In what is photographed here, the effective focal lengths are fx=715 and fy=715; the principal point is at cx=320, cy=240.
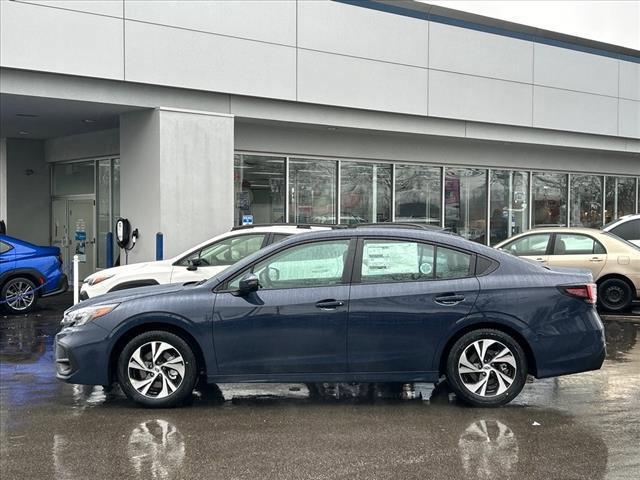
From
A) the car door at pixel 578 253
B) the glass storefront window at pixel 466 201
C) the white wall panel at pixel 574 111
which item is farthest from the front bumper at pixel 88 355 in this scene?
the white wall panel at pixel 574 111

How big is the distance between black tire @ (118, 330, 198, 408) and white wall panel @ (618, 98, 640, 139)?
18.6 m

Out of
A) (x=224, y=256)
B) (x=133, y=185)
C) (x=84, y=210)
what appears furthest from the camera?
(x=84, y=210)

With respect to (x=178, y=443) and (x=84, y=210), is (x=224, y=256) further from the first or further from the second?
(x=84, y=210)

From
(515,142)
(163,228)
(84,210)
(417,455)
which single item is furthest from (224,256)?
(515,142)

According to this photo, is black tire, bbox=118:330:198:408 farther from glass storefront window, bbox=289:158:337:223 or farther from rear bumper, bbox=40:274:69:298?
glass storefront window, bbox=289:158:337:223

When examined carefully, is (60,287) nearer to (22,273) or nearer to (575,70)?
(22,273)

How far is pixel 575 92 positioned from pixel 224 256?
1393cm

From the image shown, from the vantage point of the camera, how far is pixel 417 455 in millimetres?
5246

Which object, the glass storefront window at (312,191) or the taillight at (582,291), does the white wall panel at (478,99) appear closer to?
the glass storefront window at (312,191)

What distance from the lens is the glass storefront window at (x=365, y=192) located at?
18.3 m

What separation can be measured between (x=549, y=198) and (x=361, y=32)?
9632 mm

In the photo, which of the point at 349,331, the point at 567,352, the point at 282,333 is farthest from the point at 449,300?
the point at 282,333

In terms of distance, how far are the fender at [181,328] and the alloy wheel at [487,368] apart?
88.3 inches

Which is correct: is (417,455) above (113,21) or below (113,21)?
below
